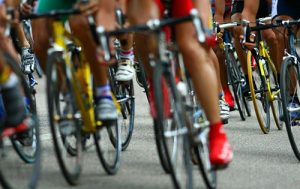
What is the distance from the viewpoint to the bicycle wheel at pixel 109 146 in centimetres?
713

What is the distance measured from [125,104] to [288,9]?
1.67 m

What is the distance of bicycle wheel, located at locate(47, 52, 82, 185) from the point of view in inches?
247

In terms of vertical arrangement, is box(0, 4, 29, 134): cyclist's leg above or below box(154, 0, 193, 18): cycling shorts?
below

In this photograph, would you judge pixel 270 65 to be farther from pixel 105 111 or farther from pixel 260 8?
pixel 105 111

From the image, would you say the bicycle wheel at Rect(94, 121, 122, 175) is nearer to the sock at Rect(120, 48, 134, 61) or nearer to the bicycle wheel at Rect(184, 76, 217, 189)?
the bicycle wheel at Rect(184, 76, 217, 189)

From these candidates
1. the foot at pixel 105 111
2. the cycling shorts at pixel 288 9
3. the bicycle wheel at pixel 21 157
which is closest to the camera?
the bicycle wheel at pixel 21 157

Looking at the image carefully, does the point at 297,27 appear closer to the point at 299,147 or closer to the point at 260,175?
the point at 299,147

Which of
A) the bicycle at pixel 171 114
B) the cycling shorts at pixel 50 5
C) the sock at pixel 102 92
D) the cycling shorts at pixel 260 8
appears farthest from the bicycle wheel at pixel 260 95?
the bicycle at pixel 171 114

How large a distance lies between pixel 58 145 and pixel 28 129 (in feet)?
0.92

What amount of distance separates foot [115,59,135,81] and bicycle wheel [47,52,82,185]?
1734 mm

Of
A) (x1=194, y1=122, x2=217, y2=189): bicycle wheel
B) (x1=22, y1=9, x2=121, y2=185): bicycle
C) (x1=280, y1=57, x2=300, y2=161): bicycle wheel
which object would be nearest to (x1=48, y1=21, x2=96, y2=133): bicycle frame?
(x1=22, y1=9, x2=121, y2=185): bicycle

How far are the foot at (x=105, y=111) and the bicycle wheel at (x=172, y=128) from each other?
0.70 meters

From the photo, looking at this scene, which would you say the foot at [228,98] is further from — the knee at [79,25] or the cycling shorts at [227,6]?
the knee at [79,25]

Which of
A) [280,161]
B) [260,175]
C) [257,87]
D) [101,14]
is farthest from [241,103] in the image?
[101,14]
